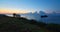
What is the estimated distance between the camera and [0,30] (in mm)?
12953

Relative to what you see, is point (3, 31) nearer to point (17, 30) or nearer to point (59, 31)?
point (17, 30)

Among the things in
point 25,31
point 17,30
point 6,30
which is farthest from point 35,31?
point 6,30

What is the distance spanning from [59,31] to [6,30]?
20.5ft

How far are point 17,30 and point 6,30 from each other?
3.85ft

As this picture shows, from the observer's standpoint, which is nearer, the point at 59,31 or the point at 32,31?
the point at 32,31

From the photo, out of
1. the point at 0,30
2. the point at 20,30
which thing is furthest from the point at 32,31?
the point at 0,30

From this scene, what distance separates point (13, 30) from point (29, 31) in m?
1.72

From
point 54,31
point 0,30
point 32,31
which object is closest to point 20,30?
point 32,31

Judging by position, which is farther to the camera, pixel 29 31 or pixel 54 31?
pixel 54 31

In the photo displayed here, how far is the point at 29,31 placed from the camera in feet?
42.3

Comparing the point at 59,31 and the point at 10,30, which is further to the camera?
the point at 59,31

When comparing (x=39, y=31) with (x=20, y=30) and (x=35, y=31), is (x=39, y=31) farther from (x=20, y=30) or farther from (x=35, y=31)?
(x=20, y=30)

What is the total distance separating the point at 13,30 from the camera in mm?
13031

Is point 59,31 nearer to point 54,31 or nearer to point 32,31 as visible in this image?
point 54,31
